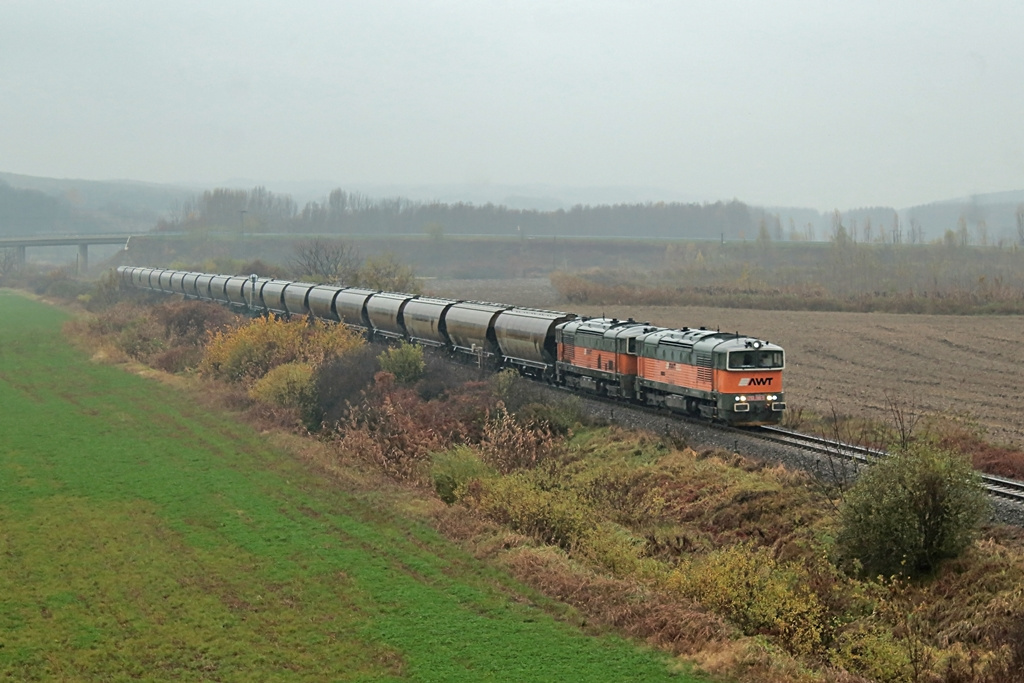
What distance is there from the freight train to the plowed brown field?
537cm

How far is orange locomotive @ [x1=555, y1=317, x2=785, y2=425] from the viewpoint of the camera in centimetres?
2755

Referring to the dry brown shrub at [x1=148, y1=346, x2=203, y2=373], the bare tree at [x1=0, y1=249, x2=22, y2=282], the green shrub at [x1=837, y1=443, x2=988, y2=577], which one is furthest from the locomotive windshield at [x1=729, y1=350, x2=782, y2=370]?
the bare tree at [x1=0, y1=249, x2=22, y2=282]

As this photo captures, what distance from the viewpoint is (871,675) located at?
1353 centimetres

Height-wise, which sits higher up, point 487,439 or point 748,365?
point 748,365

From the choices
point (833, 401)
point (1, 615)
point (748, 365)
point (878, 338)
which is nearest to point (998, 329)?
point (878, 338)

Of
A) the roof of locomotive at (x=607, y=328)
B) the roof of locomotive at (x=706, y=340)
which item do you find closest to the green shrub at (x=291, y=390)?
the roof of locomotive at (x=607, y=328)

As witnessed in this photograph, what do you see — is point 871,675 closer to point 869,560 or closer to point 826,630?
point 826,630

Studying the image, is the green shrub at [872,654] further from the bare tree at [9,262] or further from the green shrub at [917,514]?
the bare tree at [9,262]

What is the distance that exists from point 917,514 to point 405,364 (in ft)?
76.9

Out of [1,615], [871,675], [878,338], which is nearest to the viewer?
[871,675]

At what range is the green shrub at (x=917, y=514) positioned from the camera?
54.8 feet

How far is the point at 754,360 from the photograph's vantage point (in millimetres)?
27609

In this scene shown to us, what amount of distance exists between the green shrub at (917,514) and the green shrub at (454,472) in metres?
10.0

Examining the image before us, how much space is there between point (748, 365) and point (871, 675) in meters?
14.6
